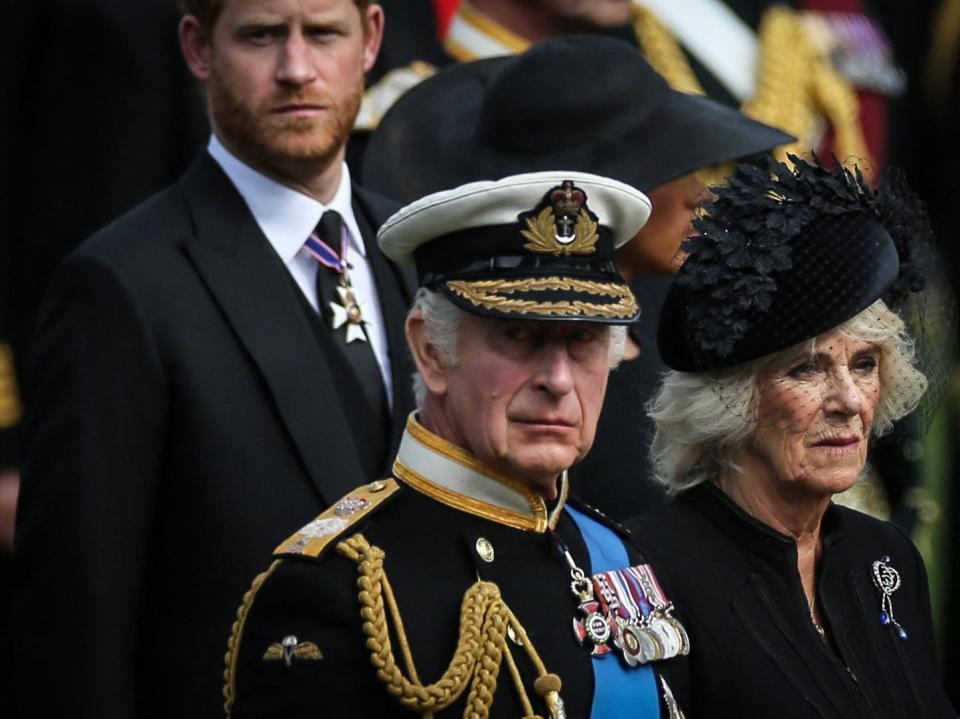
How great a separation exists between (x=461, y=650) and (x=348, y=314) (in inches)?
48.7

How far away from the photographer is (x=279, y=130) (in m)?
4.56

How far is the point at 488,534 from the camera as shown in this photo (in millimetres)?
→ 3564

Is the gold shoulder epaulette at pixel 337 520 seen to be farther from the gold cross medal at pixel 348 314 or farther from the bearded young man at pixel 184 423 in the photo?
the gold cross medal at pixel 348 314

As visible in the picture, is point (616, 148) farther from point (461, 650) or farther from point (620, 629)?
point (461, 650)

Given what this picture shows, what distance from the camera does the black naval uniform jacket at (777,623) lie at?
3814 millimetres

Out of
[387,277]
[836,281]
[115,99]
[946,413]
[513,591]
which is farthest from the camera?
[946,413]

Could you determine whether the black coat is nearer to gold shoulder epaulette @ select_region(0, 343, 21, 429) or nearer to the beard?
the beard

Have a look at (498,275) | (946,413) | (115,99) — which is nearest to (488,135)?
(115,99)

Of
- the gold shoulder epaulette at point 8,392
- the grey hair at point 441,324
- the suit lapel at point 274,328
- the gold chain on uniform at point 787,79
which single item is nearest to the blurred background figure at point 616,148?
the suit lapel at point 274,328

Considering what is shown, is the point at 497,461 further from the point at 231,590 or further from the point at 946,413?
the point at 946,413

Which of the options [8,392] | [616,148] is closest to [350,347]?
[616,148]

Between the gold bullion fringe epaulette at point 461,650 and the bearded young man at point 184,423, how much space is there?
2.74 feet

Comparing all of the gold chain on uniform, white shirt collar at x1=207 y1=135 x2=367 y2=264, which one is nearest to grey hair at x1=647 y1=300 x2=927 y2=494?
white shirt collar at x1=207 y1=135 x2=367 y2=264

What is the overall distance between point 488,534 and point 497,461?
0.11 metres
